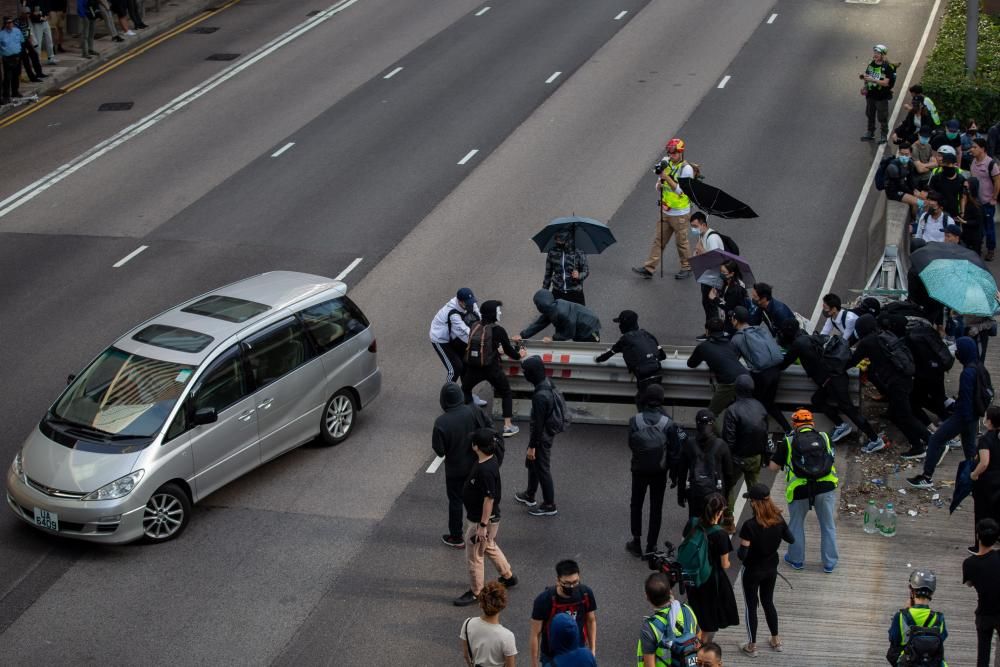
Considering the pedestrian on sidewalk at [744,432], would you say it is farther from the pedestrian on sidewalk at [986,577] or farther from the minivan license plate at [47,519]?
the minivan license plate at [47,519]

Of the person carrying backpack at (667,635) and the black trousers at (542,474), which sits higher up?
the person carrying backpack at (667,635)

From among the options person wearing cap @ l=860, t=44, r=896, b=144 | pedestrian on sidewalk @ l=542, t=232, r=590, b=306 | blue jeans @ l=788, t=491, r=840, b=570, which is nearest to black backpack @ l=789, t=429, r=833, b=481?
blue jeans @ l=788, t=491, r=840, b=570

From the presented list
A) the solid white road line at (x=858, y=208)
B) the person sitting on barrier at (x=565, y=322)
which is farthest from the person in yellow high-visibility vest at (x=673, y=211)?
the person sitting on barrier at (x=565, y=322)

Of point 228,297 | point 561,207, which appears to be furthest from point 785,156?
point 228,297

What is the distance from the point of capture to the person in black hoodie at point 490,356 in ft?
49.3

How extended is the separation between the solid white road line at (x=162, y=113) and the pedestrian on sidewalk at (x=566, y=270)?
10466 mm

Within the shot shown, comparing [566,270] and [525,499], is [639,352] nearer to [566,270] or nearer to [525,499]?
[525,499]

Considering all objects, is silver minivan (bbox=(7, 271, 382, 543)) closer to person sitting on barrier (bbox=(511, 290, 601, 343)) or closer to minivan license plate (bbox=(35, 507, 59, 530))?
minivan license plate (bbox=(35, 507, 59, 530))

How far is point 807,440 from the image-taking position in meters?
12.2

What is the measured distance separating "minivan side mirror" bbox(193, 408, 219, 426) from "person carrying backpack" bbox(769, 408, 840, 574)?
18.0ft

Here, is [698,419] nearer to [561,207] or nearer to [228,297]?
[228,297]

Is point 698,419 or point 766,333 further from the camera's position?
point 766,333

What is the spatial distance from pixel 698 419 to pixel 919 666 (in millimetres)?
3239

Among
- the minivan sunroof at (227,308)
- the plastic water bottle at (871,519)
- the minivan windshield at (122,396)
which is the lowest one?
the plastic water bottle at (871,519)
